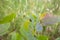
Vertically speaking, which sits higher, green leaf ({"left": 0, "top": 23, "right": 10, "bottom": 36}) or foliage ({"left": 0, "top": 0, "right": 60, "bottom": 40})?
green leaf ({"left": 0, "top": 23, "right": 10, "bottom": 36})

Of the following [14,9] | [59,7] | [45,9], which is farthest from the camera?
[59,7]

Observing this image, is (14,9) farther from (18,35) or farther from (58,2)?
(18,35)

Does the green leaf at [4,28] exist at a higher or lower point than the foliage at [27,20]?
higher

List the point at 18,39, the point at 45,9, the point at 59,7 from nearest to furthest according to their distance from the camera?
1. the point at 18,39
2. the point at 45,9
3. the point at 59,7

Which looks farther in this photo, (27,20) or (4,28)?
(27,20)

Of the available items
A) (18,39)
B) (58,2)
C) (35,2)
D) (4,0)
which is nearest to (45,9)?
(35,2)

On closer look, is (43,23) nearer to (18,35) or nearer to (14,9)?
(18,35)

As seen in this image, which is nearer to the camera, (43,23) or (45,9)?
(43,23)

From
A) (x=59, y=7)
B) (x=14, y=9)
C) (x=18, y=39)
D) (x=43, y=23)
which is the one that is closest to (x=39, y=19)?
(x=43, y=23)

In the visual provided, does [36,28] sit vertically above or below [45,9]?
above
